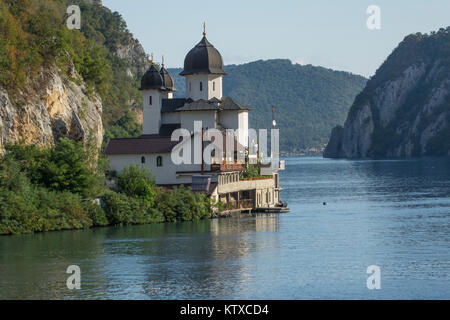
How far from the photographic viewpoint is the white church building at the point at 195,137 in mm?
76688

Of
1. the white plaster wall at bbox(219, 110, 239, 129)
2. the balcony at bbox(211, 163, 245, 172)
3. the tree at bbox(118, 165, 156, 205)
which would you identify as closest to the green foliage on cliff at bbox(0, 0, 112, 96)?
the tree at bbox(118, 165, 156, 205)

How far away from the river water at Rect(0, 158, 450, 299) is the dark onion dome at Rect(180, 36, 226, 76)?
2043 centimetres

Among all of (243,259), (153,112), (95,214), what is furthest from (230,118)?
(243,259)

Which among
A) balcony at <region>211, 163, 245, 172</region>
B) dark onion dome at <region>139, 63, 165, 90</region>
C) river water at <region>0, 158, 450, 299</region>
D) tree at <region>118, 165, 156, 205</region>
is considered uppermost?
dark onion dome at <region>139, 63, 165, 90</region>

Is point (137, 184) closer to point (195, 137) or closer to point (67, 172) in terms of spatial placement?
point (67, 172)

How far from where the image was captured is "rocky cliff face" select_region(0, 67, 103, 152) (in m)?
69.3

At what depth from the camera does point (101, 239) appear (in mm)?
57719

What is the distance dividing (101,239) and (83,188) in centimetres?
958

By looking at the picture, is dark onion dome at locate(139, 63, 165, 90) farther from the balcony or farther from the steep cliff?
the balcony

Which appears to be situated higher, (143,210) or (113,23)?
(113,23)

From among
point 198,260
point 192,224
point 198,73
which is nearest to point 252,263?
point 198,260

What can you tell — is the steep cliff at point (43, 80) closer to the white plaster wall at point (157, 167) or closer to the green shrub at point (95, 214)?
the white plaster wall at point (157, 167)
